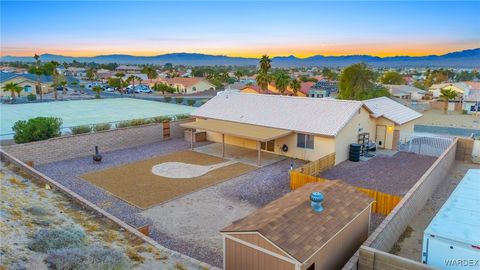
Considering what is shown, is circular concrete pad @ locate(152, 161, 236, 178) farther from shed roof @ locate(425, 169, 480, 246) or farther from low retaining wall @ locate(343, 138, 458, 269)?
shed roof @ locate(425, 169, 480, 246)

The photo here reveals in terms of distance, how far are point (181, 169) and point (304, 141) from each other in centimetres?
795

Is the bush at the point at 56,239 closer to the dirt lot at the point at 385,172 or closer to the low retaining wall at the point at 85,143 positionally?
the low retaining wall at the point at 85,143

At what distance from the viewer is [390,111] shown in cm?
2758

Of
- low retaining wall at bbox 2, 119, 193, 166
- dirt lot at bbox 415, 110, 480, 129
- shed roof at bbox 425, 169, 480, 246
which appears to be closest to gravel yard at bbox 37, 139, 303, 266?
low retaining wall at bbox 2, 119, 193, 166

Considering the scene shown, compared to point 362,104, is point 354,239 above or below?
below

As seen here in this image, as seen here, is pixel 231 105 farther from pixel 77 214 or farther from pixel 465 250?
pixel 465 250

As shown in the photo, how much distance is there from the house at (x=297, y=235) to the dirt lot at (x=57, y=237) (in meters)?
1.63

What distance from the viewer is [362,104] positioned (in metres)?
24.1

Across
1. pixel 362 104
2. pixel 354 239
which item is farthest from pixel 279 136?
pixel 354 239

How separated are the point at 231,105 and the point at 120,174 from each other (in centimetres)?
1140

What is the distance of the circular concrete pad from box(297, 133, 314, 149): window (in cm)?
450

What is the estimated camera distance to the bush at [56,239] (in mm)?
9578

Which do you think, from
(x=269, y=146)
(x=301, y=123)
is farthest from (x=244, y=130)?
(x=301, y=123)

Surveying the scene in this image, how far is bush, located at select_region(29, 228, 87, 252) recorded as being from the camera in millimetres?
9578
